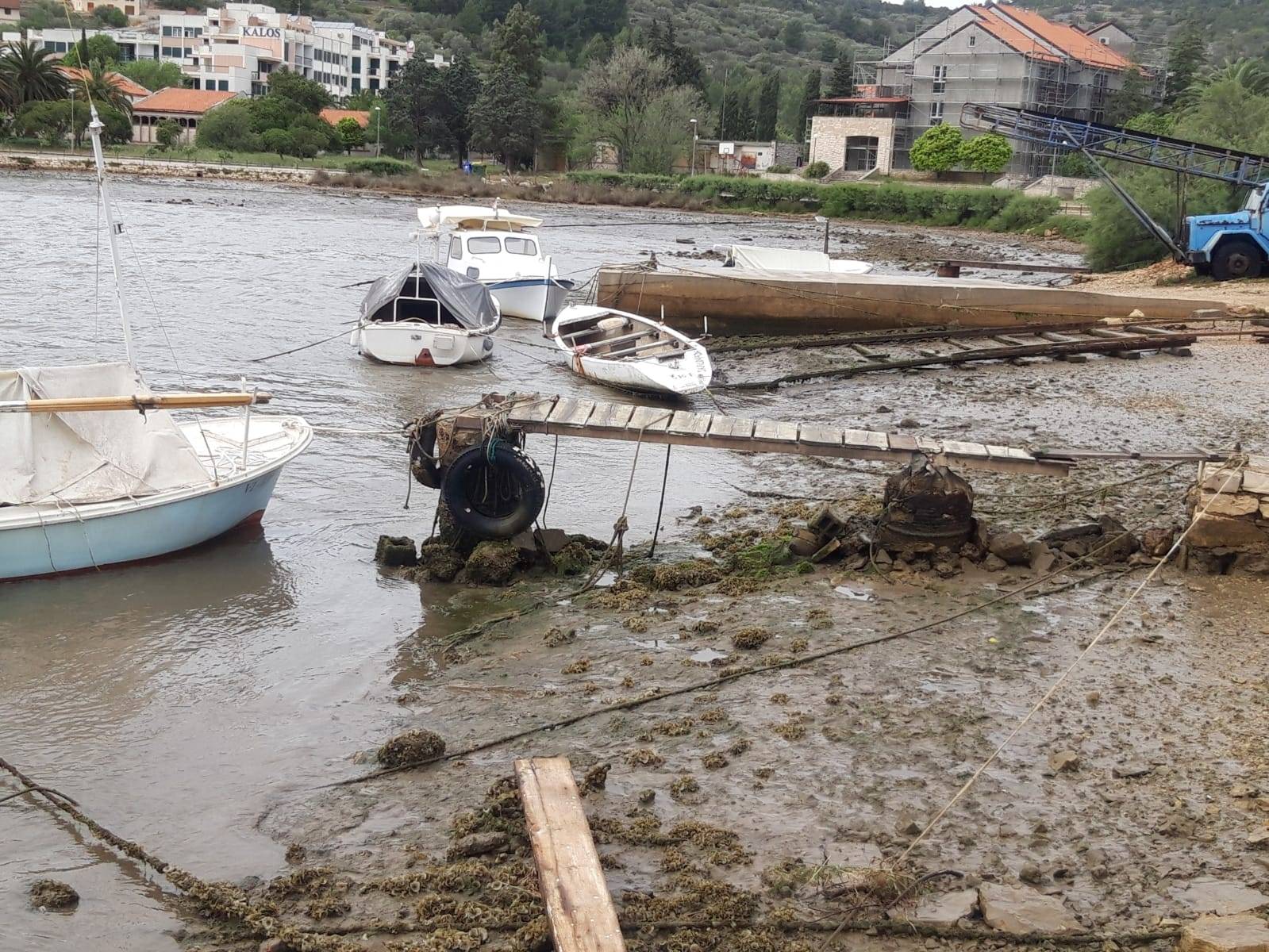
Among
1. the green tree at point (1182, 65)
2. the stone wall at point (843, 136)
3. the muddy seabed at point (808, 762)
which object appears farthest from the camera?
the green tree at point (1182, 65)

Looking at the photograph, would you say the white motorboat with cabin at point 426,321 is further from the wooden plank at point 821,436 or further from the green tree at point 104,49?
the green tree at point 104,49

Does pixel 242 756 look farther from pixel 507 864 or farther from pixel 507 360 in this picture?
pixel 507 360

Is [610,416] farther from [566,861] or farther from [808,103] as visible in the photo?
[808,103]

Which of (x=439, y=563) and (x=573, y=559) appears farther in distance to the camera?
(x=573, y=559)

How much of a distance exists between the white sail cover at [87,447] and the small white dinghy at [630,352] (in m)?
9.51

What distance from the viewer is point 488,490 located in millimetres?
12406

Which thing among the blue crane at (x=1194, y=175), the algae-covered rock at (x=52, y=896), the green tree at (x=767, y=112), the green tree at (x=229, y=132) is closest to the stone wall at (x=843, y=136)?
the green tree at (x=767, y=112)

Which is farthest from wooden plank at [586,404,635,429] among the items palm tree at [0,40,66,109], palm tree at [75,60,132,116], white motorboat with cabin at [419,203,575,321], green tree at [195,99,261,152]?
palm tree at [0,40,66,109]

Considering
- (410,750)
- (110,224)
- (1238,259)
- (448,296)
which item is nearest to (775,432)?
(410,750)

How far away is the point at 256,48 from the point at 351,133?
46.0 metres

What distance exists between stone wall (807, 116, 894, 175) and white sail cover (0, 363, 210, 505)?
275 ft

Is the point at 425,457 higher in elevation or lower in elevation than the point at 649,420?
lower

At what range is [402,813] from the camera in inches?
295

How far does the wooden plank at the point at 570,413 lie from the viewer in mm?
12188
